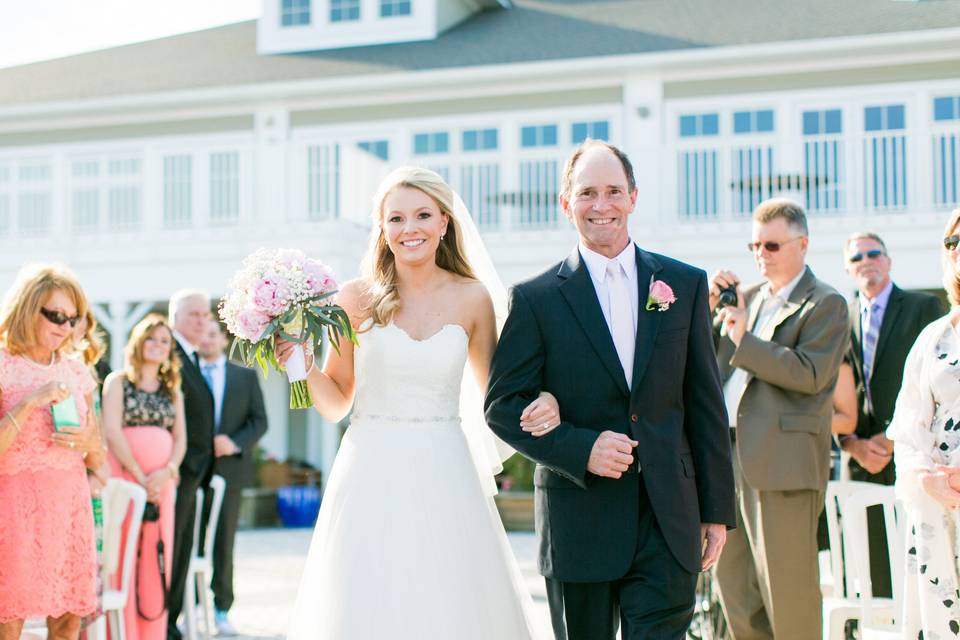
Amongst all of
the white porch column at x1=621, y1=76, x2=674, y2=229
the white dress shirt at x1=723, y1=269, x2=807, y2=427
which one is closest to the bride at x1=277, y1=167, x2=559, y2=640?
the white dress shirt at x1=723, y1=269, x2=807, y2=427

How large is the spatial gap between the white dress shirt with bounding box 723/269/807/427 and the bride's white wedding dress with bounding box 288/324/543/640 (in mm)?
1795

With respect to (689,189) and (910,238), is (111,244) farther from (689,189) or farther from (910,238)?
(910,238)

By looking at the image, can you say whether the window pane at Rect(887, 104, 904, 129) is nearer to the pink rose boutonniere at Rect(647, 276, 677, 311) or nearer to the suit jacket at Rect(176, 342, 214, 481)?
the suit jacket at Rect(176, 342, 214, 481)

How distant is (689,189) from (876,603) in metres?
12.5

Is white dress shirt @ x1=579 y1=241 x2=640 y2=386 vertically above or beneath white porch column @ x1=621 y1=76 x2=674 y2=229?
beneath

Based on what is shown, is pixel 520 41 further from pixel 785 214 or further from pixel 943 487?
pixel 943 487

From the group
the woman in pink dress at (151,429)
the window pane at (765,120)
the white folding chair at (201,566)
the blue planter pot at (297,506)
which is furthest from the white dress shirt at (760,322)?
the blue planter pot at (297,506)

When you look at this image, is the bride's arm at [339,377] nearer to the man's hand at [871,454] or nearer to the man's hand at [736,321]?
the man's hand at [736,321]

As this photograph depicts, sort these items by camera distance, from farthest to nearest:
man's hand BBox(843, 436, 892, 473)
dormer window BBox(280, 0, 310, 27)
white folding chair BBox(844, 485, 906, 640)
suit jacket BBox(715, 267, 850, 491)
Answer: dormer window BBox(280, 0, 310, 27), man's hand BBox(843, 436, 892, 473), suit jacket BBox(715, 267, 850, 491), white folding chair BBox(844, 485, 906, 640)

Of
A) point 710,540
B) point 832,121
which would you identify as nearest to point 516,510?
point 832,121

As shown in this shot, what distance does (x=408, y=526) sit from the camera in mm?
4422

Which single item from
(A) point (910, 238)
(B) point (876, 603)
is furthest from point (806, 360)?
(A) point (910, 238)

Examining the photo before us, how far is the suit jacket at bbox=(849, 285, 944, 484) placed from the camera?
6.78 m

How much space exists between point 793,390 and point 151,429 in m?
4.15
